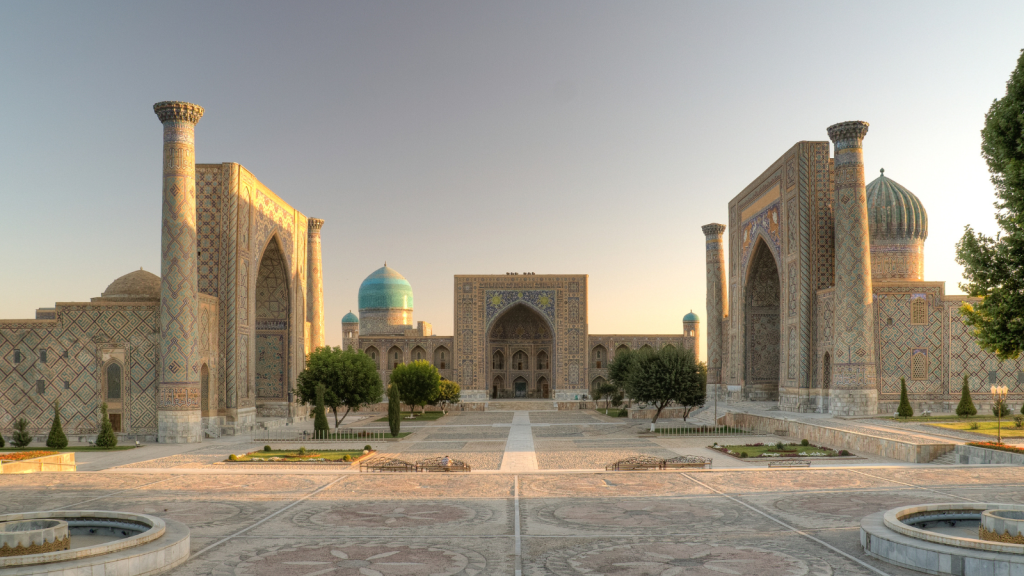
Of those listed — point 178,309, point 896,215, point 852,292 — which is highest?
point 896,215

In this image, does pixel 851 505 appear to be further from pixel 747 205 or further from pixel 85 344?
pixel 747 205

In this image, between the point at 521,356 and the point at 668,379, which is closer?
the point at 668,379

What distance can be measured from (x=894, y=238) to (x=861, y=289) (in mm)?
8472

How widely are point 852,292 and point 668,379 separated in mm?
6328

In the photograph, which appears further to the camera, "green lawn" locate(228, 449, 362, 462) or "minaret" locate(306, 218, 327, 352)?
"minaret" locate(306, 218, 327, 352)

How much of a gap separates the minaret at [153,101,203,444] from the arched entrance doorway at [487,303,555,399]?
2925cm

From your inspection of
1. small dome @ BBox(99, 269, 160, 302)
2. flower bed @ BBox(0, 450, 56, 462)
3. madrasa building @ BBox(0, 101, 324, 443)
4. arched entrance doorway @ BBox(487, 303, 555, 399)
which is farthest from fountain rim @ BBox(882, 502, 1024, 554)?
arched entrance doorway @ BBox(487, 303, 555, 399)

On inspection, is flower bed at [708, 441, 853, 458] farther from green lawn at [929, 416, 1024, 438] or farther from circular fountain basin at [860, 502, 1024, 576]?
circular fountain basin at [860, 502, 1024, 576]

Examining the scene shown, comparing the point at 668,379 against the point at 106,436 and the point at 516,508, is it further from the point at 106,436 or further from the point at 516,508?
the point at 106,436

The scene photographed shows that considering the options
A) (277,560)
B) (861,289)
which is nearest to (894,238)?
(861,289)

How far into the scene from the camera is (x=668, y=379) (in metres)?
26.0

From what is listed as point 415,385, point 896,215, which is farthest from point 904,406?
point 415,385

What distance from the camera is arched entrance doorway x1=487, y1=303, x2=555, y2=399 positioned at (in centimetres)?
4934

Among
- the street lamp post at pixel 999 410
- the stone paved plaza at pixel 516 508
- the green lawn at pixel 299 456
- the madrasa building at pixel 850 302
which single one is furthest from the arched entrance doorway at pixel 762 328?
the green lawn at pixel 299 456
